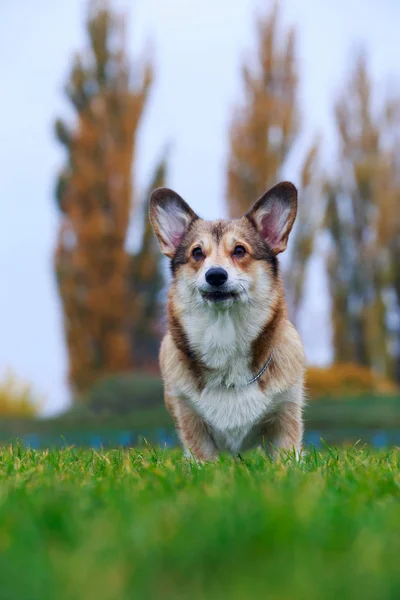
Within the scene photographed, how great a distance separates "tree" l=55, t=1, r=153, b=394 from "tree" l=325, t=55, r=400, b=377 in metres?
6.92

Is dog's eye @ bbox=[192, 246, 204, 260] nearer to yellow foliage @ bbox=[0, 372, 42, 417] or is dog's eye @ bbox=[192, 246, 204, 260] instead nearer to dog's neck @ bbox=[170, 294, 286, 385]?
dog's neck @ bbox=[170, 294, 286, 385]

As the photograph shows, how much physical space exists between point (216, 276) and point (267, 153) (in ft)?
64.2

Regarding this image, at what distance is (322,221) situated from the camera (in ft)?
78.2

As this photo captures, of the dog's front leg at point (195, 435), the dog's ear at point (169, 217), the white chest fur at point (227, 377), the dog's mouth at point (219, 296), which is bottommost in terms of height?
the dog's front leg at point (195, 435)

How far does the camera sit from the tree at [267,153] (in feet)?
76.0

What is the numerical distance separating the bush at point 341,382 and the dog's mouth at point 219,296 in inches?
517

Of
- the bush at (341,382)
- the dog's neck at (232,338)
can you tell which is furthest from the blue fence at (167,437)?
the dog's neck at (232,338)

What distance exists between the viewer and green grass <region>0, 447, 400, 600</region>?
1.87 meters

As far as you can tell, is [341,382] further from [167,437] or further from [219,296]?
[219,296]

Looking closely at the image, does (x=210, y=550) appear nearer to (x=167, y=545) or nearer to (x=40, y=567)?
(x=167, y=545)

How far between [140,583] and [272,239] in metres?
3.10

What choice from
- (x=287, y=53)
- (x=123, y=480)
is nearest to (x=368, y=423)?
(x=123, y=480)

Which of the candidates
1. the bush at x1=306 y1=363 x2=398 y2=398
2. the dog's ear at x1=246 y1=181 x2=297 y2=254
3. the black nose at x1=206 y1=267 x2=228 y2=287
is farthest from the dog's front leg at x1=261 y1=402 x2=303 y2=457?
the bush at x1=306 y1=363 x2=398 y2=398

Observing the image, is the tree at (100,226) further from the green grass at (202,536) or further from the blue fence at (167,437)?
the green grass at (202,536)
